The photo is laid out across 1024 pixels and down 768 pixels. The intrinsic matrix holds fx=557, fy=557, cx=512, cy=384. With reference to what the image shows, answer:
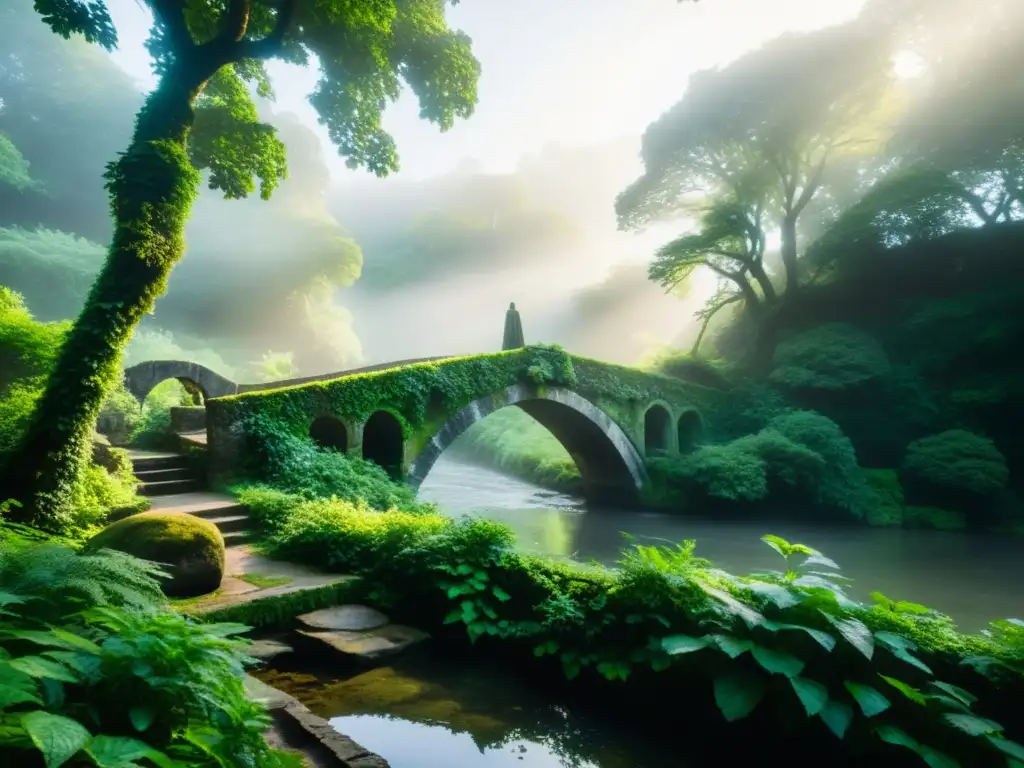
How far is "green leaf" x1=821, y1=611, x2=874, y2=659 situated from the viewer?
3.15 metres

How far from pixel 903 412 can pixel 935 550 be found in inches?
341

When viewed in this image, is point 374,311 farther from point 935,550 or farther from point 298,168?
point 935,550

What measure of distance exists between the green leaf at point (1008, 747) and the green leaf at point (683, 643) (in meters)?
1.44

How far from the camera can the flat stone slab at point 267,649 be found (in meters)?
4.30

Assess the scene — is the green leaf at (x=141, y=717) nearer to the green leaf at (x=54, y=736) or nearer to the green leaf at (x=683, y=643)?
the green leaf at (x=54, y=736)

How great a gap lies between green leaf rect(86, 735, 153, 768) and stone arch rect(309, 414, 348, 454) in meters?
9.80

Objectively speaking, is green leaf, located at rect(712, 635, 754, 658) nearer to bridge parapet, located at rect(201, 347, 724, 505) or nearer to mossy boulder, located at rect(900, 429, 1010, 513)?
bridge parapet, located at rect(201, 347, 724, 505)

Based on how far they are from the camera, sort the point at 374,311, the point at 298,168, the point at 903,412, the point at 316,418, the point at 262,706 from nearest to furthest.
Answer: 1. the point at 262,706
2. the point at 316,418
3. the point at 903,412
4. the point at 298,168
5. the point at 374,311

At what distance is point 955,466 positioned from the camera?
1755 centimetres

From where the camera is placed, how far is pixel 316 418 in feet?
36.2

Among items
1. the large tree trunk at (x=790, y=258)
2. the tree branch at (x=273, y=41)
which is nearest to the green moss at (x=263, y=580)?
the tree branch at (x=273, y=41)

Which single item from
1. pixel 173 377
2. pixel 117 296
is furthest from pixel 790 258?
pixel 117 296

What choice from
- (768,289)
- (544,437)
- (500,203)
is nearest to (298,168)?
(500,203)

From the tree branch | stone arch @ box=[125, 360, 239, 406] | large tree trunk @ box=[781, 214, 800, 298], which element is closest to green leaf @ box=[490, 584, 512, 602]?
the tree branch
